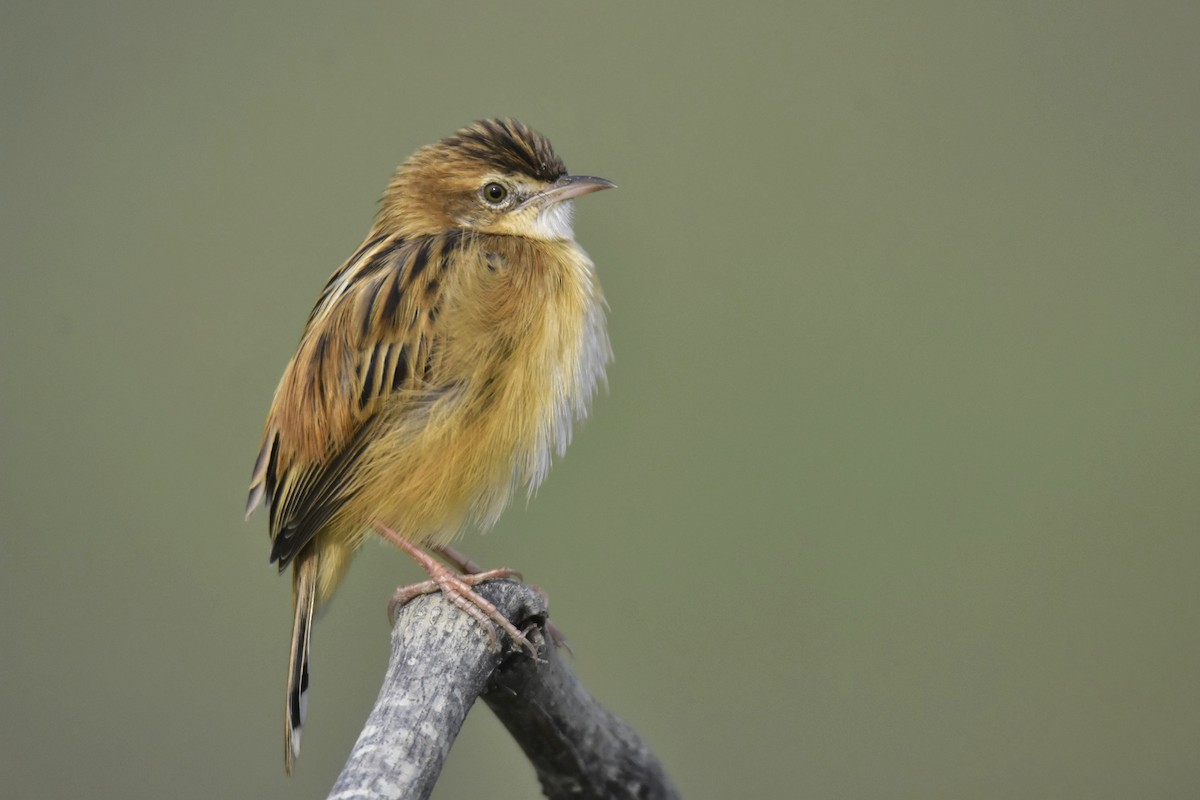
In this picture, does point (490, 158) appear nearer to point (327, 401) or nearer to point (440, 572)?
point (327, 401)

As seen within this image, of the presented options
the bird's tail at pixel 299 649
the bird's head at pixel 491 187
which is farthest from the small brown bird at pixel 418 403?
the bird's head at pixel 491 187

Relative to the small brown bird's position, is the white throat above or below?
above

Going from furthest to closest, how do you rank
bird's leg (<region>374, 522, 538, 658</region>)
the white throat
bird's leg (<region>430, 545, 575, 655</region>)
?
the white throat < bird's leg (<region>430, 545, 575, 655</region>) < bird's leg (<region>374, 522, 538, 658</region>)

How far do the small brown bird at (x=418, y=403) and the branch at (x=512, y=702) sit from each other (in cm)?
27

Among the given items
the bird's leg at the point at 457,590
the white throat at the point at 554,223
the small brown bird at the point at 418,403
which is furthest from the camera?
the white throat at the point at 554,223

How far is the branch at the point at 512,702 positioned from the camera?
246 cm

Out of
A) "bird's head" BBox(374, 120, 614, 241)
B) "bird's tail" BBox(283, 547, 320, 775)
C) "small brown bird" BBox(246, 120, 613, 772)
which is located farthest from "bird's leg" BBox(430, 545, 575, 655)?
"bird's head" BBox(374, 120, 614, 241)

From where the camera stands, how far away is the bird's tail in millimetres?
3527

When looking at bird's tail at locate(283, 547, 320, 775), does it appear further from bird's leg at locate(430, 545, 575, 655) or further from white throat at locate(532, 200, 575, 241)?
white throat at locate(532, 200, 575, 241)

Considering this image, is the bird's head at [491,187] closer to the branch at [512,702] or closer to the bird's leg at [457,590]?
the bird's leg at [457,590]

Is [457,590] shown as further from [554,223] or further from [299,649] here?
[554,223]

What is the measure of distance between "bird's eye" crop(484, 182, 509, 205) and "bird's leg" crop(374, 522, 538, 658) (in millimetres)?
1141

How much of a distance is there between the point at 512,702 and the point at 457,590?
1.07ft

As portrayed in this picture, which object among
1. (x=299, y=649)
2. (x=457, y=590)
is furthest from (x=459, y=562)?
(x=457, y=590)
